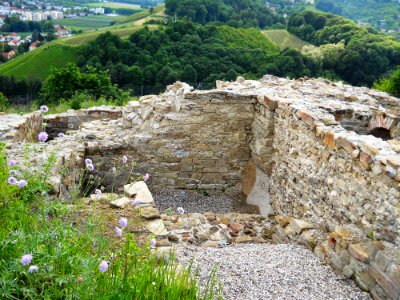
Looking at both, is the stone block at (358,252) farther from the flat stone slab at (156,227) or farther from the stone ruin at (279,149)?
the flat stone slab at (156,227)

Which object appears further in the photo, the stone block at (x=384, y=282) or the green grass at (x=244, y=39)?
the green grass at (x=244, y=39)

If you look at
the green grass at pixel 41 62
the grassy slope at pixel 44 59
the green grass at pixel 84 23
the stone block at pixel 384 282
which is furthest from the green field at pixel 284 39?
the stone block at pixel 384 282

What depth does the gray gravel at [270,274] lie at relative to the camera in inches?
149

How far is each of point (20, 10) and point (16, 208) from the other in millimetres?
97804

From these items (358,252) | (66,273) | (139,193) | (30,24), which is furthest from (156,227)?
(30,24)

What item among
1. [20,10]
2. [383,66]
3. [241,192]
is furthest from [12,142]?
[20,10]

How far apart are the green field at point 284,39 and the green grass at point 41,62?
23.3 m

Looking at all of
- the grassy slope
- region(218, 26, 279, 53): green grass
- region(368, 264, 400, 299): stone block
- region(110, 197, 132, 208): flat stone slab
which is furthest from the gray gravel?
the grassy slope

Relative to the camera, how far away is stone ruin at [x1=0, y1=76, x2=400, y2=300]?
4465mm

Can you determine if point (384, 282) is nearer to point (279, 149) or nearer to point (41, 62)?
point (279, 149)

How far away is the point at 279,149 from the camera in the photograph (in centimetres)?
728

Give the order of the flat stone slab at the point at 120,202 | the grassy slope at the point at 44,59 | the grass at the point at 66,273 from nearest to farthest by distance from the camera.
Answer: the grass at the point at 66,273 → the flat stone slab at the point at 120,202 → the grassy slope at the point at 44,59

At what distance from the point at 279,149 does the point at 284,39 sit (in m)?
47.4

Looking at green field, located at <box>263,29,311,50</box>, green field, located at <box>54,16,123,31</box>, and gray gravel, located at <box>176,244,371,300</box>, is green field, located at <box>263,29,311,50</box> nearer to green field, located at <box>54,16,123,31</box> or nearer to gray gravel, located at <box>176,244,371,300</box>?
green field, located at <box>54,16,123,31</box>
